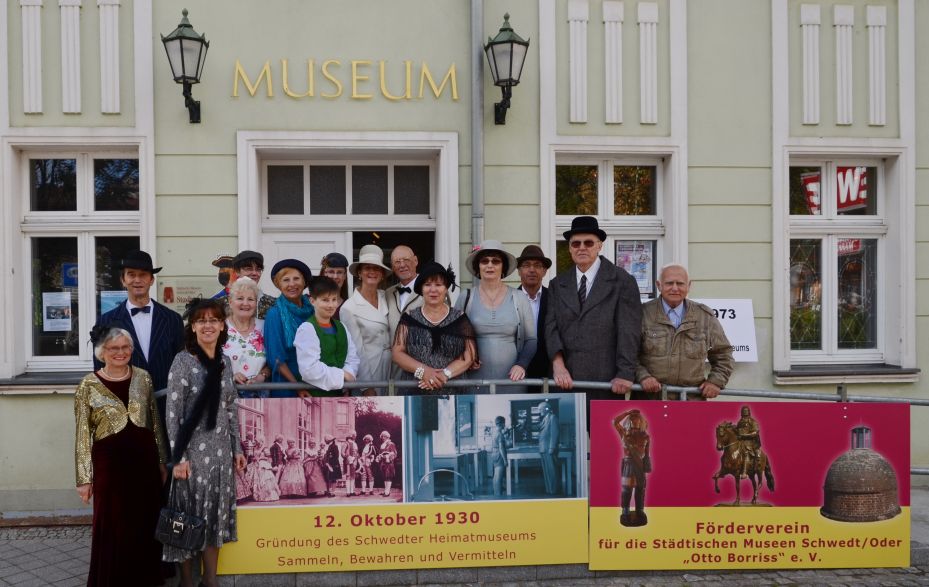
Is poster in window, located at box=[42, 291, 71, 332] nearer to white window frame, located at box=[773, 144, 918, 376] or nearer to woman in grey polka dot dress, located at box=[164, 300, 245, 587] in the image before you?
woman in grey polka dot dress, located at box=[164, 300, 245, 587]

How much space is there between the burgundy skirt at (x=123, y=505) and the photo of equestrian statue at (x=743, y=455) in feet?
10.4

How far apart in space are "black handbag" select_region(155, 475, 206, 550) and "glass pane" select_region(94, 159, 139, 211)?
3.15 meters

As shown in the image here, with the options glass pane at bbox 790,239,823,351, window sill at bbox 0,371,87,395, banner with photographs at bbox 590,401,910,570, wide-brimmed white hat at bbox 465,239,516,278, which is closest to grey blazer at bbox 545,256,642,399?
banner with photographs at bbox 590,401,910,570

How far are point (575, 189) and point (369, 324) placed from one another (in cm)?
261

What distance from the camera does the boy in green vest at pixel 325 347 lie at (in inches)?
149

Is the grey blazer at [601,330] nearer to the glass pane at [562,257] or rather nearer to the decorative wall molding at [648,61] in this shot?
the glass pane at [562,257]

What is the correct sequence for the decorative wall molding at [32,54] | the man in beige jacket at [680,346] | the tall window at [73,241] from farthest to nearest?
the tall window at [73,241] < the decorative wall molding at [32,54] < the man in beige jacket at [680,346]

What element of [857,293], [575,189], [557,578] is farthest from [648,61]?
[557,578]

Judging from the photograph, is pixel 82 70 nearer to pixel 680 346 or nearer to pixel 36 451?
pixel 36 451

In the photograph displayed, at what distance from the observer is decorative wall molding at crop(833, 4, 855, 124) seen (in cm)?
591

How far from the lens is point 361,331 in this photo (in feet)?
14.0

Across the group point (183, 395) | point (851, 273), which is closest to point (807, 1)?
point (851, 273)

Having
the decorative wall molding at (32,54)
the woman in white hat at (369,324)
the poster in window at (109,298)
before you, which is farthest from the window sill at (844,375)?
the decorative wall molding at (32,54)

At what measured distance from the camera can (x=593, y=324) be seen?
4.14m
